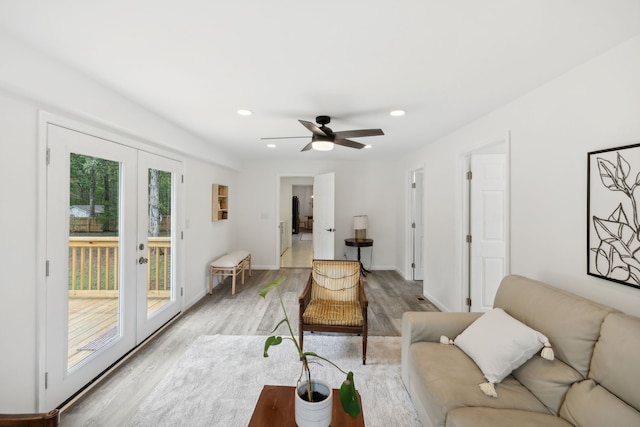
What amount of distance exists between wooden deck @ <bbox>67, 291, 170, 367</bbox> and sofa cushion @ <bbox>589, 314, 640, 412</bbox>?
10.9 ft

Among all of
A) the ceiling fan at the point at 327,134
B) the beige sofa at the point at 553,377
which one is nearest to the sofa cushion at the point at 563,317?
the beige sofa at the point at 553,377

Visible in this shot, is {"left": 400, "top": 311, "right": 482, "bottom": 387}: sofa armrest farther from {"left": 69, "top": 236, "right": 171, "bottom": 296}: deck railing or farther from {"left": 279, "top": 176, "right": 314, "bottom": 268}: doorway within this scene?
{"left": 279, "top": 176, "right": 314, "bottom": 268}: doorway

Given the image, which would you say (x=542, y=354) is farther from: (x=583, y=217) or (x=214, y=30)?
(x=214, y=30)

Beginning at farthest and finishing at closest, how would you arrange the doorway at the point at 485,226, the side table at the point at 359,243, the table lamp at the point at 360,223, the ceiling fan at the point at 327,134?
the table lamp at the point at 360,223, the side table at the point at 359,243, the doorway at the point at 485,226, the ceiling fan at the point at 327,134

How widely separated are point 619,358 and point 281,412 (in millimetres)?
1571

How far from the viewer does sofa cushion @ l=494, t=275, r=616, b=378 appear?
1.45m

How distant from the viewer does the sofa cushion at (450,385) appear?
4.88 feet

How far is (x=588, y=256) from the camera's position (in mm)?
1817

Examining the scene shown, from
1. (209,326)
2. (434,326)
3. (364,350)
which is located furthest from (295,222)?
(434,326)

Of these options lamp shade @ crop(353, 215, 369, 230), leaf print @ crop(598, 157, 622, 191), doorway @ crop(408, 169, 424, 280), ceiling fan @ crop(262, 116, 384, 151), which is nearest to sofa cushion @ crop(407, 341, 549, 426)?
leaf print @ crop(598, 157, 622, 191)

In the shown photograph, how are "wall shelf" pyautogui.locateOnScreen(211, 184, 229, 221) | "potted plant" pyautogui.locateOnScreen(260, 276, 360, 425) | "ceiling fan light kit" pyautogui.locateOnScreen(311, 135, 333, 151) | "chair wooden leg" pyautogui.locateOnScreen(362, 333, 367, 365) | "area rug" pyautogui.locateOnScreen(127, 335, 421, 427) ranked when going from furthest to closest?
"wall shelf" pyautogui.locateOnScreen(211, 184, 229, 221)
"ceiling fan light kit" pyautogui.locateOnScreen(311, 135, 333, 151)
"chair wooden leg" pyautogui.locateOnScreen(362, 333, 367, 365)
"area rug" pyautogui.locateOnScreen(127, 335, 421, 427)
"potted plant" pyautogui.locateOnScreen(260, 276, 360, 425)

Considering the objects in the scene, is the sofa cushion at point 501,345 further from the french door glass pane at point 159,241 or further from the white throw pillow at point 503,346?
the french door glass pane at point 159,241

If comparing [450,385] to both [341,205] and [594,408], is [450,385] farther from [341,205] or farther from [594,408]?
[341,205]

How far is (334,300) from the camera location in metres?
3.19
